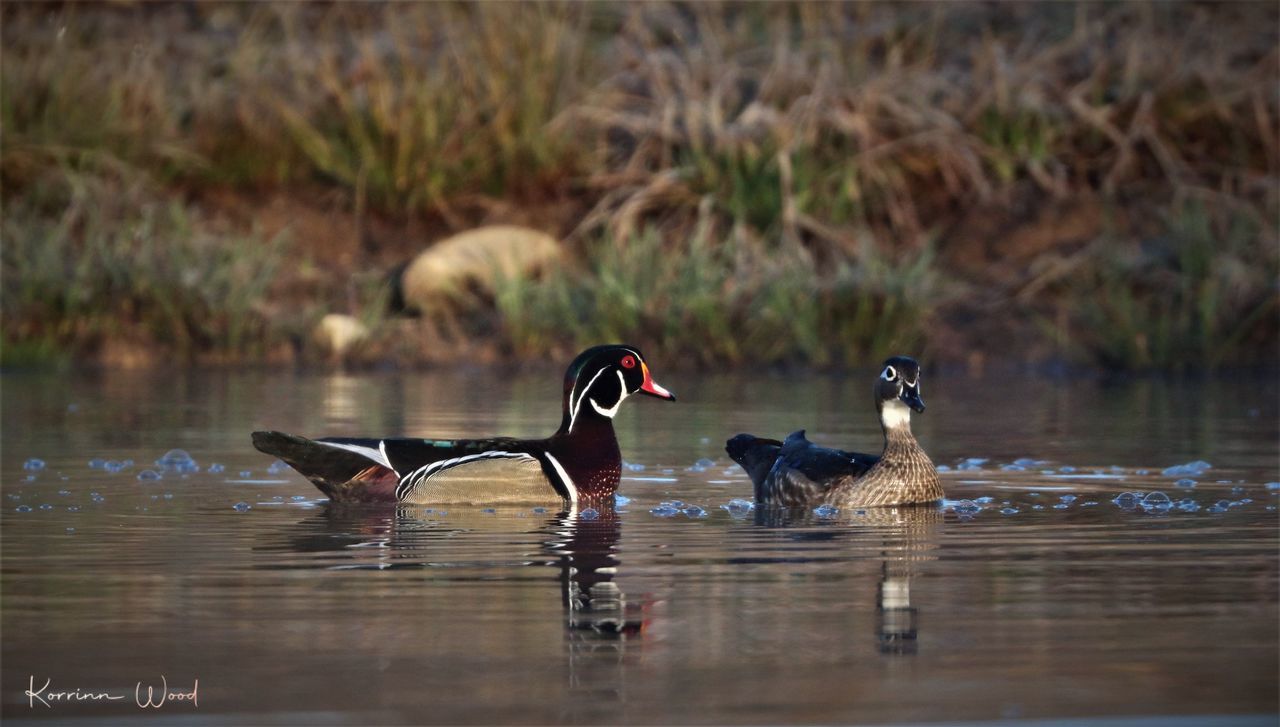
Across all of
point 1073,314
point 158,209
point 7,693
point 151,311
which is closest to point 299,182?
point 158,209

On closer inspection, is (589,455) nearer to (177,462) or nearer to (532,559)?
(532,559)

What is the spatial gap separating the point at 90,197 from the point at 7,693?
1735 cm

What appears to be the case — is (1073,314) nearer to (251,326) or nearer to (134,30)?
(251,326)

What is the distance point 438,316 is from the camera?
21500mm

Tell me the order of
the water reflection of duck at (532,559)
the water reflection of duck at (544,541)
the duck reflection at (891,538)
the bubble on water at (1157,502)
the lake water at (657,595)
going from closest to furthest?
the lake water at (657,595) < the water reflection of duck at (532,559) < the duck reflection at (891,538) < the water reflection of duck at (544,541) < the bubble on water at (1157,502)

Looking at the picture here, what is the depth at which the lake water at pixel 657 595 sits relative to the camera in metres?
5.36

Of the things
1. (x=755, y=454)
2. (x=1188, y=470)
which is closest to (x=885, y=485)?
(x=755, y=454)

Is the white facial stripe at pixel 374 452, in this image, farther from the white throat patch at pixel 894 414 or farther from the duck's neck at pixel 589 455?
the white throat patch at pixel 894 414

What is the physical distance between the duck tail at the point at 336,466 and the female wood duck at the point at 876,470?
5.60 ft

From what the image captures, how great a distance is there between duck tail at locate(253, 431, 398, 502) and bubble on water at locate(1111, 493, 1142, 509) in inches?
126

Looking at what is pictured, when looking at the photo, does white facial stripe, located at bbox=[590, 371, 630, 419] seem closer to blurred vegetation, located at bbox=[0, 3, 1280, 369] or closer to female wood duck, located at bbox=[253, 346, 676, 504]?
female wood duck, located at bbox=[253, 346, 676, 504]

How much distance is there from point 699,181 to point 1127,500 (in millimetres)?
12723

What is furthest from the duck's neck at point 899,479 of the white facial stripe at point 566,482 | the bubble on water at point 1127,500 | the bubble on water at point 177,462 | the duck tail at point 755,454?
the bubble on water at point 177,462

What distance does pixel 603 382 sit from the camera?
10.7 meters
